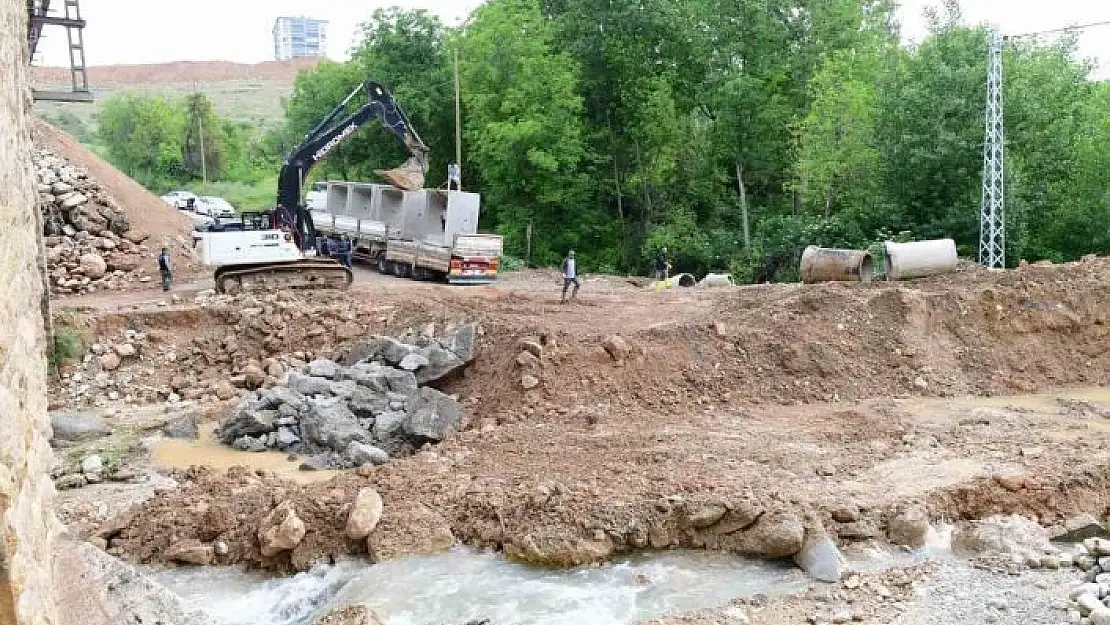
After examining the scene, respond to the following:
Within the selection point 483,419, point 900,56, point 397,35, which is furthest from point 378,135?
point 483,419

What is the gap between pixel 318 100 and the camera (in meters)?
38.7

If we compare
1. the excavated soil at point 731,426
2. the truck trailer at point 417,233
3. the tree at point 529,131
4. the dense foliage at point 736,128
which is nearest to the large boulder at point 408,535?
the excavated soil at point 731,426

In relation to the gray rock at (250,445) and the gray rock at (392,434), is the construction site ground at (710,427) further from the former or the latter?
the gray rock at (392,434)

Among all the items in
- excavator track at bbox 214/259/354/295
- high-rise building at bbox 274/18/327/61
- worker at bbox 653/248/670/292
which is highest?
high-rise building at bbox 274/18/327/61

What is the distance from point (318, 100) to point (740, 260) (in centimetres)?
2184

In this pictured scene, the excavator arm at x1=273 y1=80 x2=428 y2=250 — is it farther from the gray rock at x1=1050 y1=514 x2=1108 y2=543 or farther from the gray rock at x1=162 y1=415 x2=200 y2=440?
the gray rock at x1=1050 y1=514 x2=1108 y2=543

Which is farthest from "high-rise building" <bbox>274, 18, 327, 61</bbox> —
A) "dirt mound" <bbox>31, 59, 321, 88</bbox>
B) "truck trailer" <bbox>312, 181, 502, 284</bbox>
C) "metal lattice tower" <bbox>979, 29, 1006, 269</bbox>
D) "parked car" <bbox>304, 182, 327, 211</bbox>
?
"metal lattice tower" <bbox>979, 29, 1006, 269</bbox>

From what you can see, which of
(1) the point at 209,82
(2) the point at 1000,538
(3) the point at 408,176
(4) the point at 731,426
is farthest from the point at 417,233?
(1) the point at 209,82

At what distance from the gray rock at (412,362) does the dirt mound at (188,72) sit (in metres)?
84.3

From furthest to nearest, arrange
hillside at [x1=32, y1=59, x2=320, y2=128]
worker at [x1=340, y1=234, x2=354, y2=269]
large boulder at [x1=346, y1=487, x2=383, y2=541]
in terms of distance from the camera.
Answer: hillside at [x1=32, y1=59, x2=320, y2=128] → worker at [x1=340, y1=234, x2=354, y2=269] → large boulder at [x1=346, y1=487, x2=383, y2=541]

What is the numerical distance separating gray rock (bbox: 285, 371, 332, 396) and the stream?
4.00 m

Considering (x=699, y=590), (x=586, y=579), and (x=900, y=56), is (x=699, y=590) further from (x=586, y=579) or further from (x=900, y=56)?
(x=900, y=56)

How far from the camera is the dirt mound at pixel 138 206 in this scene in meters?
22.1

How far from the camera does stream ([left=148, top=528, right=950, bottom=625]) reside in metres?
7.90
